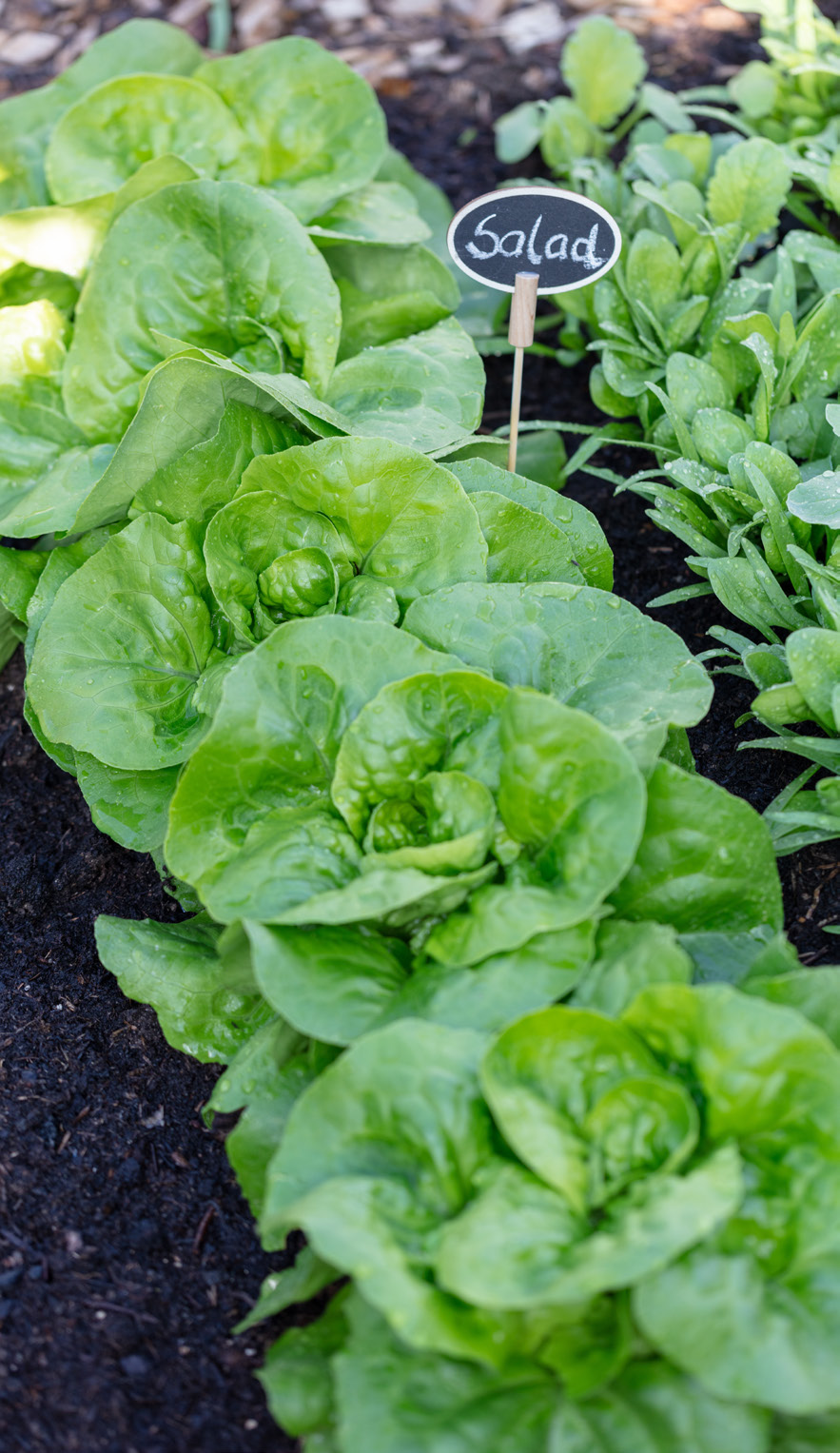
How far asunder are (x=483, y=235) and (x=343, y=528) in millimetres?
712

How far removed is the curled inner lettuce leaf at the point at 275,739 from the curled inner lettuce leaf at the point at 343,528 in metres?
0.26

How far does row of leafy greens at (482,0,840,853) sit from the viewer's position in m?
2.22

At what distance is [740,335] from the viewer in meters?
2.70

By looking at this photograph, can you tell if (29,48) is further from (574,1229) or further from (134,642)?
(574,1229)

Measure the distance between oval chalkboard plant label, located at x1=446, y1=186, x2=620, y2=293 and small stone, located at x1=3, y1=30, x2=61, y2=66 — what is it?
3001mm

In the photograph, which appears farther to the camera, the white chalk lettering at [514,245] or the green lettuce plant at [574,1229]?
the white chalk lettering at [514,245]

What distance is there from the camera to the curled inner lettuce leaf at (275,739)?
6.27 ft

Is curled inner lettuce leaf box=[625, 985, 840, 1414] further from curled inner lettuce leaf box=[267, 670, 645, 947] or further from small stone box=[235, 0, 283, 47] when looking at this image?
small stone box=[235, 0, 283, 47]

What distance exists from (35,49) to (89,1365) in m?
4.62

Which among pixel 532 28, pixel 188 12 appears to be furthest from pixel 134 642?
pixel 188 12

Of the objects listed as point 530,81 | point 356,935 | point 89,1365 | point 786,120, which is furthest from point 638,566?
point 530,81

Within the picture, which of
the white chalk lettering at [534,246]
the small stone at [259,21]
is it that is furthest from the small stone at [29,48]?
the white chalk lettering at [534,246]

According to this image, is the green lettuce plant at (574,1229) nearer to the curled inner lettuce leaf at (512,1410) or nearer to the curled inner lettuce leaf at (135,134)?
the curled inner lettuce leaf at (512,1410)

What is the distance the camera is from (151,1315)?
6.15 feet
